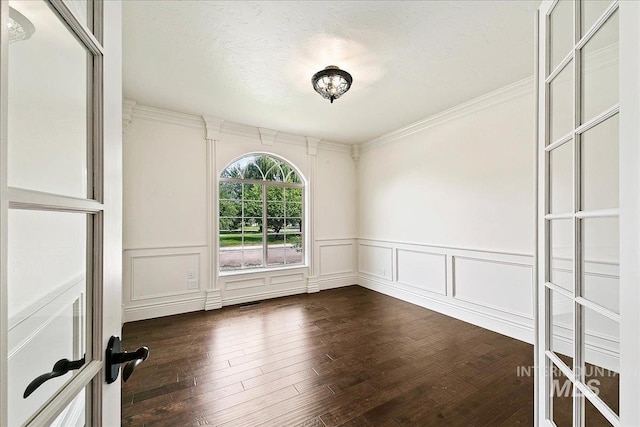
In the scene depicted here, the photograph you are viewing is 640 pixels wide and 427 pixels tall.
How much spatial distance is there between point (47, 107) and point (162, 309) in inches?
141

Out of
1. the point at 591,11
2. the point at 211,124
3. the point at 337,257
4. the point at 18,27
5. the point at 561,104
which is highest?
the point at 211,124

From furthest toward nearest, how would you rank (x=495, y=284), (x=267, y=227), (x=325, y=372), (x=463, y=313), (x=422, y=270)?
(x=267, y=227), (x=422, y=270), (x=463, y=313), (x=495, y=284), (x=325, y=372)

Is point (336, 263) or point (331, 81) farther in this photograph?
point (336, 263)

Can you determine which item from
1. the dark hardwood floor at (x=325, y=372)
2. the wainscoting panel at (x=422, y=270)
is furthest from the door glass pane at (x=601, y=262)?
the wainscoting panel at (x=422, y=270)

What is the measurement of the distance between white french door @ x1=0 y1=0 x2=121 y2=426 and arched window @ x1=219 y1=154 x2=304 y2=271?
3.43 metres

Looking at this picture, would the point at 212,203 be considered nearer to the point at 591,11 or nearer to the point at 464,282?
the point at 464,282

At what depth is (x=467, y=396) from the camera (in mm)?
1884

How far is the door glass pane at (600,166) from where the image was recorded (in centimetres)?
70

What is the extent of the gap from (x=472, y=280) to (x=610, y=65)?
9.62 ft

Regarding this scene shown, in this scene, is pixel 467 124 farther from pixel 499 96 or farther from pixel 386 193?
pixel 386 193

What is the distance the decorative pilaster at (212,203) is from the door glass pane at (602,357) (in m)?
3.73

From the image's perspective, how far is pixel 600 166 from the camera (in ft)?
2.63

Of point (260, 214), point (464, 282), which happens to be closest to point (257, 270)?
point (260, 214)

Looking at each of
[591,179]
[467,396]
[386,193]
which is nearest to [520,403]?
[467,396]
